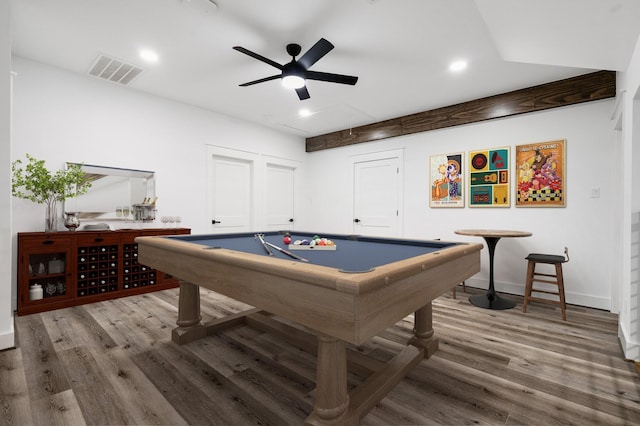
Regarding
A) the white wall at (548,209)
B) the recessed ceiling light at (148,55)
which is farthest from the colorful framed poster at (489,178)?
the recessed ceiling light at (148,55)

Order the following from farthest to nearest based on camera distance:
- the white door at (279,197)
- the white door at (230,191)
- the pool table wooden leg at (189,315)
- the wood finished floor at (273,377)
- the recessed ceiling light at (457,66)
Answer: the white door at (279,197), the white door at (230,191), the recessed ceiling light at (457,66), the pool table wooden leg at (189,315), the wood finished floor at (273,377)

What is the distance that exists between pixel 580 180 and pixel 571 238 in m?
0.68

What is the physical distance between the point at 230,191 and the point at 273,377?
367cm

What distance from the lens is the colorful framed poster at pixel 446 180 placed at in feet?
13.9

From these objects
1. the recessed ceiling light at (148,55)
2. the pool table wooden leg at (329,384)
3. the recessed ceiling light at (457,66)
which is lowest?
the pool table wooden leg at (329,384)

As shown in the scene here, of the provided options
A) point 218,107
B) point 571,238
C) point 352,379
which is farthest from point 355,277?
point 218,107

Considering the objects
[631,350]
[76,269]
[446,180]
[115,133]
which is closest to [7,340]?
[76,269]

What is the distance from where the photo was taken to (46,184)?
3006 mm

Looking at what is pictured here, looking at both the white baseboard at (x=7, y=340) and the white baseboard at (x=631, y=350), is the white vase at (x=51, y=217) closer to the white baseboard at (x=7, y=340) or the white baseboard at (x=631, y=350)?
the white baseboard at (x=7, y=340)

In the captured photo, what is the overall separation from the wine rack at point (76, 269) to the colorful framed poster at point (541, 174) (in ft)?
15.2

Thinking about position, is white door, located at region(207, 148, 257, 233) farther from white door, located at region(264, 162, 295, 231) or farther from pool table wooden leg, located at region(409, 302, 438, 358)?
pool table wooden leg, located at region(409, 302, 438, 358)

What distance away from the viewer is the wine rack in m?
2.92

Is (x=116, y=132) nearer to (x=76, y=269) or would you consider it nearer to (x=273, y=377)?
(x=76, y=269)

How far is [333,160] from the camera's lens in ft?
19.1
